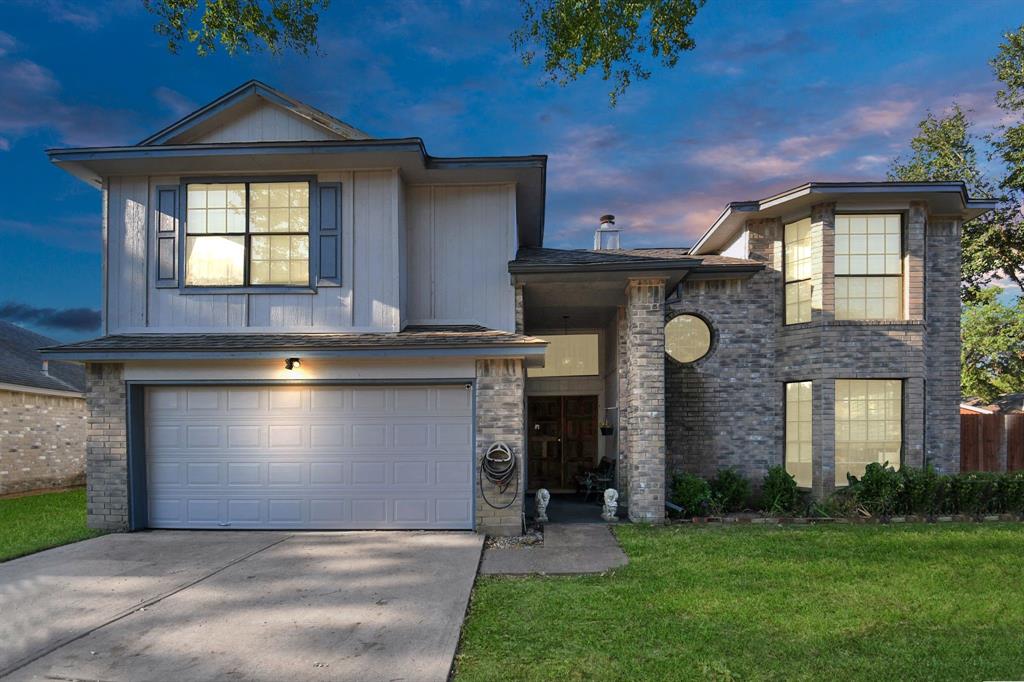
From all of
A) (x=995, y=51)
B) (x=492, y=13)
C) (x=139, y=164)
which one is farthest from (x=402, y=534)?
(x=995, y=51)

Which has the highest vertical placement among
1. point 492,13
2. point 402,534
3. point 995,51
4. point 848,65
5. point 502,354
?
point 995,51

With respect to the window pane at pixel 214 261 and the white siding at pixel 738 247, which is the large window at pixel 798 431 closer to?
the white siding at pixel 738 247

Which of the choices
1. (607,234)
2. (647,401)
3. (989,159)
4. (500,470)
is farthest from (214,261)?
(989,159)

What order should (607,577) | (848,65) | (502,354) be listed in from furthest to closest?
(848,65), (502,354), (607,577)

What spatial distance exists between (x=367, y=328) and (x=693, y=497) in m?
6.03

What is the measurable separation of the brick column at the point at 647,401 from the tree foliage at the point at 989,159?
1277cm

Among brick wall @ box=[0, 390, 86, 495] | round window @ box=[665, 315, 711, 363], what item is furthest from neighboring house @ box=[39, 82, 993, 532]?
brick wall @ box=[0, 390, 86, 495]

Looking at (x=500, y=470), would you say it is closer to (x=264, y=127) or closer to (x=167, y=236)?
(x=167, y=236)

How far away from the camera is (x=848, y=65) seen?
12.9 metres

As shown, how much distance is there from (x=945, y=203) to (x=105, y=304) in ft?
47.3

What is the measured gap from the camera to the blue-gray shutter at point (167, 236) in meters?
8.78

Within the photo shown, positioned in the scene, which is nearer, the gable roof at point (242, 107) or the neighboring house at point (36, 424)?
the gable roof at point (242, 107)

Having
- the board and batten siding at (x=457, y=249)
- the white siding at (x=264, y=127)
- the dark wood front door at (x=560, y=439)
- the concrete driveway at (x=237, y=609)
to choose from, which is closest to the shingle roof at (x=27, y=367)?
the white siding at (x=264, y=127)

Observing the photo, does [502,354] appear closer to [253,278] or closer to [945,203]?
[253,278]
